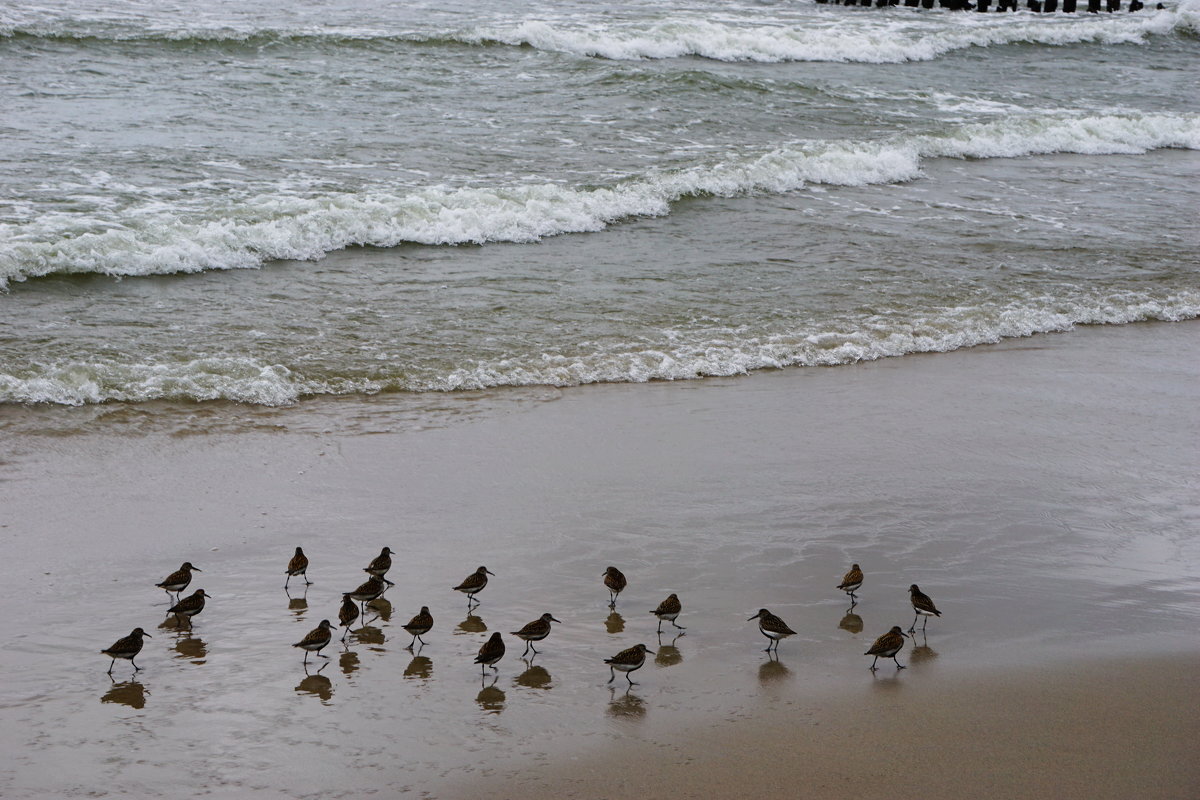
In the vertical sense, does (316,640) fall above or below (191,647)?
above

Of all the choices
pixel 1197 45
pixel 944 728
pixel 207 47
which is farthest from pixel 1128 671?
pixel 1197 45

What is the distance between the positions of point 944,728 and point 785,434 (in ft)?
12.9

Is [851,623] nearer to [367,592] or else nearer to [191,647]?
[367,592]

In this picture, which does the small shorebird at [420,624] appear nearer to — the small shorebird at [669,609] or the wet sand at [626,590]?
the wet sand at [626,590]

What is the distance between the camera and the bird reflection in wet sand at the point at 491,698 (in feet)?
18.2

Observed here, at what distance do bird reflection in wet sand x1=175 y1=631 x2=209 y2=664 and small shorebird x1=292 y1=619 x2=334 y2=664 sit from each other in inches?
18.6

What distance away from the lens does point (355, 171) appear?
16297 mm

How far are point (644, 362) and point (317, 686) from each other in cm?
567

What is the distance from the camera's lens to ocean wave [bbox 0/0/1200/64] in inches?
903

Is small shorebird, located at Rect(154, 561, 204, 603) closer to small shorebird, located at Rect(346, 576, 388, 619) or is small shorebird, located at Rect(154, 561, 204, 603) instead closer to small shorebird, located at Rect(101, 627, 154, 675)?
small shorebird, located at Rect(101, 627, 154, 675)

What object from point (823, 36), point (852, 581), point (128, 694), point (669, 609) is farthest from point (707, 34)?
point (128, 694)

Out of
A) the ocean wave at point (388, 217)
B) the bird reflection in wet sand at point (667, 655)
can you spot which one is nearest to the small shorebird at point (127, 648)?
the bird reflection in wet sand at point (667, 655)

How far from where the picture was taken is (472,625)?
632 cm

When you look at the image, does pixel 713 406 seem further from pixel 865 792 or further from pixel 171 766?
pixel 171 766
